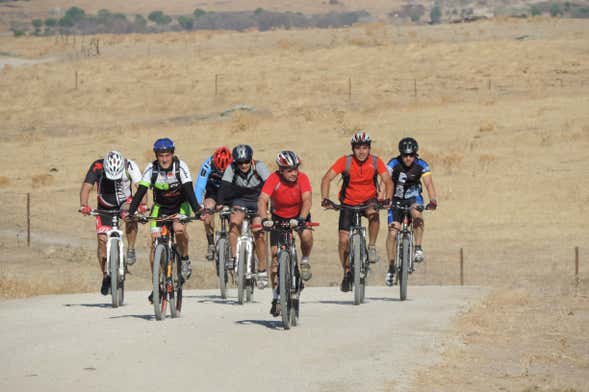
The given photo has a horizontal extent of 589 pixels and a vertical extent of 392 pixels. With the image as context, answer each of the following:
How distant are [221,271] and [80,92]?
58640 millimetres

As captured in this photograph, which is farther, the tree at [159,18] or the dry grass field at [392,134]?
the tree at [159,18]

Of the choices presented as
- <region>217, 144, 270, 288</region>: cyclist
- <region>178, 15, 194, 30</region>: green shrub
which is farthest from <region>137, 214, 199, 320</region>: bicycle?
<region>178, 15, 194, 30</region>: green shrub

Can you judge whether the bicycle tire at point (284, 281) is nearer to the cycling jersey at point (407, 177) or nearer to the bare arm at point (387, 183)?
the bare arm at point (387, 183)

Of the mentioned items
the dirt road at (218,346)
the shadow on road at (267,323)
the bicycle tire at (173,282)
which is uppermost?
the bicycle tire at (173,282)

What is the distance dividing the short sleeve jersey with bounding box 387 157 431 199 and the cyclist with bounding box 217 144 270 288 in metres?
1.82

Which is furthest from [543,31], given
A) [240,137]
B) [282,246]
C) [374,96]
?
[282,246]

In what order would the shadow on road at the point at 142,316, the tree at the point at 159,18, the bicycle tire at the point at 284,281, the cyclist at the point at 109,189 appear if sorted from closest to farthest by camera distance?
the bicycle tire at the point at 284,281
the shadow on road at the point at 142,316
the cyclist at the point at 109,189
the tree at the point at 159,18

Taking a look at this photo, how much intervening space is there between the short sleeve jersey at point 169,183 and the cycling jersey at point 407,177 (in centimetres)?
365

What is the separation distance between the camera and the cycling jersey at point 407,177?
19.3 m

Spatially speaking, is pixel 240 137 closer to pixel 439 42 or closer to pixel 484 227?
pixel 484 227

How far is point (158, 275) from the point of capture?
51.0ft

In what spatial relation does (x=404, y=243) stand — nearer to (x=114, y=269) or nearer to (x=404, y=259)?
(x=404, y=259)

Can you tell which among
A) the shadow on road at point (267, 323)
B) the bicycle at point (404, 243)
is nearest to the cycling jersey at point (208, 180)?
the bicycle at point (404, 243)

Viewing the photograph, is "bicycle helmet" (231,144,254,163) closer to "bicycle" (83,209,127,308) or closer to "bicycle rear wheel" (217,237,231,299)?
"bicycle rear wheel" (217,237,231,299)
